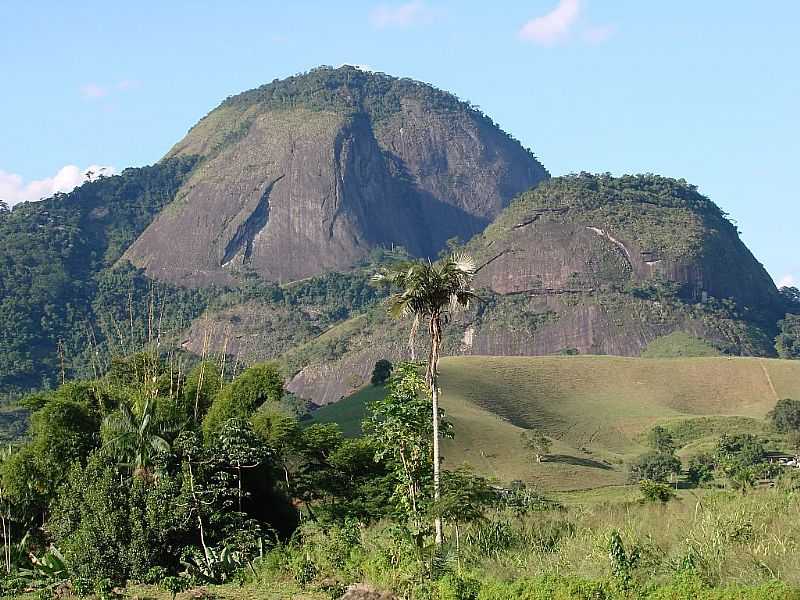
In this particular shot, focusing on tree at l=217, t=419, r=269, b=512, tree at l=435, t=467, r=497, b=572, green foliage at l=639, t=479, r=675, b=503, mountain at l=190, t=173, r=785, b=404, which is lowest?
green foliage at l=639, t=479, r=675, b=503

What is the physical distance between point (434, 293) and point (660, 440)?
64.3m

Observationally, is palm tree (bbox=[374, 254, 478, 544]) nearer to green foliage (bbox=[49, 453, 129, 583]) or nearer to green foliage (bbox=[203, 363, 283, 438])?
green foliage (bbox=[49, 453, 129, 583])

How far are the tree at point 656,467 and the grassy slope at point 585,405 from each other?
1164 millimetres

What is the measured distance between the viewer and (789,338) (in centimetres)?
17512

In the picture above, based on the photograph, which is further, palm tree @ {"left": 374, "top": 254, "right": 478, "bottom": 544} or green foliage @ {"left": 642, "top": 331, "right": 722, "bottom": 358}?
green foliage @ {"left": 642, "top": 331, "right": 722, "bottom": 358}

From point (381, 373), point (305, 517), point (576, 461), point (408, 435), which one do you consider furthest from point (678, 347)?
point (408, 435)

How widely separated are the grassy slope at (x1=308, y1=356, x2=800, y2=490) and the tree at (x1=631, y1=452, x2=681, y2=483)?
1.16 metres

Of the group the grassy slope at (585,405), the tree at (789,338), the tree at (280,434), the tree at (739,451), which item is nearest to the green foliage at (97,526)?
the tree at (280,434)

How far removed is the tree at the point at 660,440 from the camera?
85.1 m

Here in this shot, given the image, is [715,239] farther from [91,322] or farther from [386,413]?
[386,413]

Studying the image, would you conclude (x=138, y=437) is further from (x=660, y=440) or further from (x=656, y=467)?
(x=660, y=440)

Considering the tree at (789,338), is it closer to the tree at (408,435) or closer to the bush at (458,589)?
the tree at (408,435)

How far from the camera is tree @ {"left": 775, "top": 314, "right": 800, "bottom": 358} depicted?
560 feet

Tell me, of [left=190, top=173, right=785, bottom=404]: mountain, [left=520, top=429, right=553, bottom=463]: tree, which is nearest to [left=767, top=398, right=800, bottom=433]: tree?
[left=520, top=429, right=553, bottom=463]: tree
